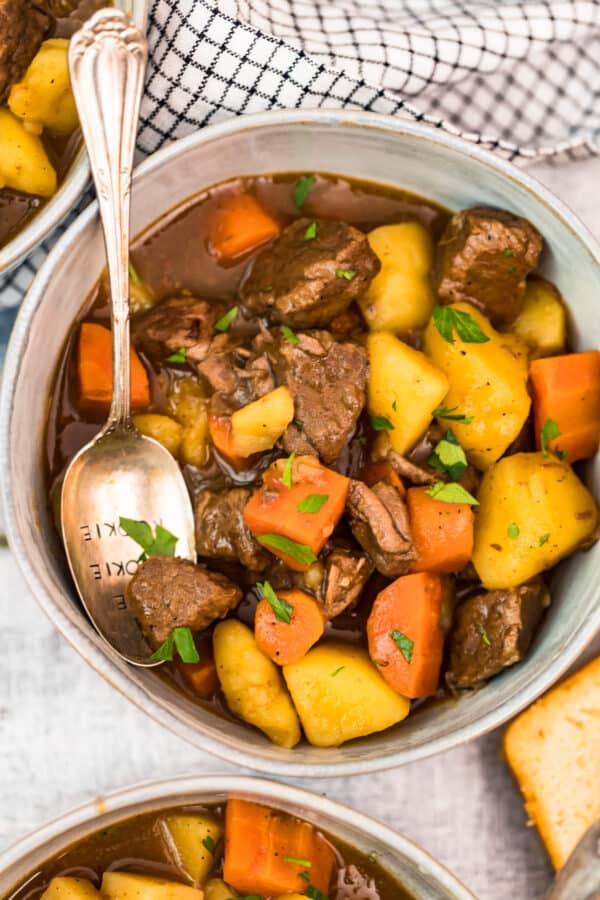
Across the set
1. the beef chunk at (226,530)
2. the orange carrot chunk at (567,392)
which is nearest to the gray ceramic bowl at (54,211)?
the beef chunk at (226,530)

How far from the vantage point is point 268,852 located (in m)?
2.58

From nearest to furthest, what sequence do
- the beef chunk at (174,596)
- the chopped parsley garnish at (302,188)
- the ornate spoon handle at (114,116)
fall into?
the ornate spoon handle at (114,116), the beef chunk at (174,596), the chopped parsley garnish at (302,188)

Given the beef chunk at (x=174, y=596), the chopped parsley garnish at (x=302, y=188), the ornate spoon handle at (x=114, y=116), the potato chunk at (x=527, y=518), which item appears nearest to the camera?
the ornate spoon handle at (x=114, y=116)

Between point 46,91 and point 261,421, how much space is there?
93 cm

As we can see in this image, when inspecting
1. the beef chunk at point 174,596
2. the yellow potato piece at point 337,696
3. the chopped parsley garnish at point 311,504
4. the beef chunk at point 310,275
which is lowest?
the yellow potato piece at point 337,696

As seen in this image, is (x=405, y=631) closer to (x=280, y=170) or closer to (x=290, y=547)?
(x=290, y=547)

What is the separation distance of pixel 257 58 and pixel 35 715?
1.78 metres

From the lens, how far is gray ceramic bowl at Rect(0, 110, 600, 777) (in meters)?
2.29

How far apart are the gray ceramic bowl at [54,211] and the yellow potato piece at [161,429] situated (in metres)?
0.46

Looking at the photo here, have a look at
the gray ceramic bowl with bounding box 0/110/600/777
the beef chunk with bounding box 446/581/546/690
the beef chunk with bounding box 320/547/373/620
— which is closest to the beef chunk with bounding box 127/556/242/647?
the gray ceramic bowl with bounding box 0/110/600/777

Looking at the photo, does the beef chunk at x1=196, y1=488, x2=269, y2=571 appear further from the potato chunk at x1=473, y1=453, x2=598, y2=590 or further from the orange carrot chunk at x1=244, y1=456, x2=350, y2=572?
the potato chunk at x1=473, y1=453, x2=598, y2=590

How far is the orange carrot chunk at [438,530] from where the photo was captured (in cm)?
244

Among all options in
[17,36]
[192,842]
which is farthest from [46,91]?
[192,842]

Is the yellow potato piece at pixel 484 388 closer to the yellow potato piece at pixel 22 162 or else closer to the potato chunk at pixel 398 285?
the potato chunk at pixel 398 285
